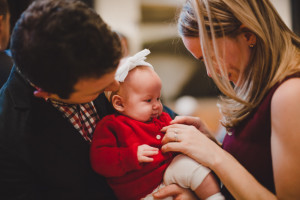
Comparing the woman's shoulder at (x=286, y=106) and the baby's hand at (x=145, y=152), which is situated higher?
the woman's shoulder at (x=286, y=106)

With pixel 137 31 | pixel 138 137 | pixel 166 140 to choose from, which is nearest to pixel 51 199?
pixel 138 137

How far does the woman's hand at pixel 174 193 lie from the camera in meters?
1.24

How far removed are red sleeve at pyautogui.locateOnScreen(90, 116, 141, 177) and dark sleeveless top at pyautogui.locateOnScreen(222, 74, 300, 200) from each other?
48 cm

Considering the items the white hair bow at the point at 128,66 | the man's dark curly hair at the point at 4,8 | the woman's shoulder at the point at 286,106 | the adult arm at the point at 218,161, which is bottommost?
the adult arm at the point at 218,161

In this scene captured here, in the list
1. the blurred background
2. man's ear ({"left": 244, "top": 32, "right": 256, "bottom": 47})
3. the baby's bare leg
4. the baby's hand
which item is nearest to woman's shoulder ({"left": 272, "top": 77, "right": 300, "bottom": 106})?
man's ear ({"left": 244, "top": 32, "right": 256, "bottom": 47})

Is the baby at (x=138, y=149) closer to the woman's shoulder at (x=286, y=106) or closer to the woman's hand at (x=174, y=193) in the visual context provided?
the woman's hand at (x=174, y=193)

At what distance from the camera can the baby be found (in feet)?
4.03

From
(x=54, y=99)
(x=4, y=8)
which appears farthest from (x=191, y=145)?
(x=4, y=8)

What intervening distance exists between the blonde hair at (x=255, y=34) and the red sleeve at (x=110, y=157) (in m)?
0.51

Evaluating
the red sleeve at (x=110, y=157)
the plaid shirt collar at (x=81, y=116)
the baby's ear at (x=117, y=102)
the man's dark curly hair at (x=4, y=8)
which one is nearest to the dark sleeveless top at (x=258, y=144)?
the red sleeve at (x=110, y=157)

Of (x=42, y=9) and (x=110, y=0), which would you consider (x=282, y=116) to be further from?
(x=110, y=0)

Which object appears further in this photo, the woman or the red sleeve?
the red sleeve

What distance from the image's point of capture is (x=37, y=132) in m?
1.16

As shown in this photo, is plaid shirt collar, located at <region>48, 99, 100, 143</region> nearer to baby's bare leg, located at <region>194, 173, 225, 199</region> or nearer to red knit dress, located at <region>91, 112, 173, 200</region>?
red knit dress, located at <region>91, 112, 173, 200</region>
